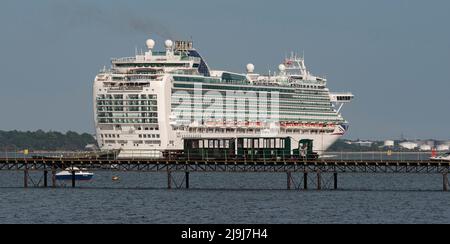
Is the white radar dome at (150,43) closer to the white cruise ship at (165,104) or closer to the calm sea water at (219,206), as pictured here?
the white cruise ship at (165,104)

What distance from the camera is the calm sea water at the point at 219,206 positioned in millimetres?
74438

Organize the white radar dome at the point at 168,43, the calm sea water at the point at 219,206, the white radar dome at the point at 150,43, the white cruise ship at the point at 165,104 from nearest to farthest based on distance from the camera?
the calm sea water at the point at 219,206 → the white cruise ship at the point at 165,104 → the white radar dome at the point at 150,43 → the white radar dome at the point at 168,43

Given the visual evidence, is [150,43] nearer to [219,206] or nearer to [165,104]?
[165,104]

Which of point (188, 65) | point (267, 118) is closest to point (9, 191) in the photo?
point (188, 65)

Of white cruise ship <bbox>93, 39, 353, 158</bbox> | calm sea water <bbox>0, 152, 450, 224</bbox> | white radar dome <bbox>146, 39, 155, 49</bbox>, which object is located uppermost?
white radar dome <bbox>146, 39, 155, 49</bbox>

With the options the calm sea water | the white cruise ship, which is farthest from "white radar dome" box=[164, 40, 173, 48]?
the calm sea water

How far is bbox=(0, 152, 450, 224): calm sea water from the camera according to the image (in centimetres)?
7444

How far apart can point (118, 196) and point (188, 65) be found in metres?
92.1

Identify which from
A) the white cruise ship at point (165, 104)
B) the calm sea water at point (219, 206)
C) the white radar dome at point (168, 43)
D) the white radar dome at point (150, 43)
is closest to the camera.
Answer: the calm sea water at point (219, 206)

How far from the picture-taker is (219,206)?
84.1 meters

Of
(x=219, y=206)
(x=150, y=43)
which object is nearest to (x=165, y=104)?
(x=150, y=43)

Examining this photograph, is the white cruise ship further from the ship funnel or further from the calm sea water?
the calm sea water

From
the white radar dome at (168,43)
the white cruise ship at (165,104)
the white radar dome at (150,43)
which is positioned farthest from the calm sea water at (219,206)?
the white radar dome at (168,43)

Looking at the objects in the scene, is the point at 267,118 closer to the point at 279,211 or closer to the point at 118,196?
the point at 118,196
